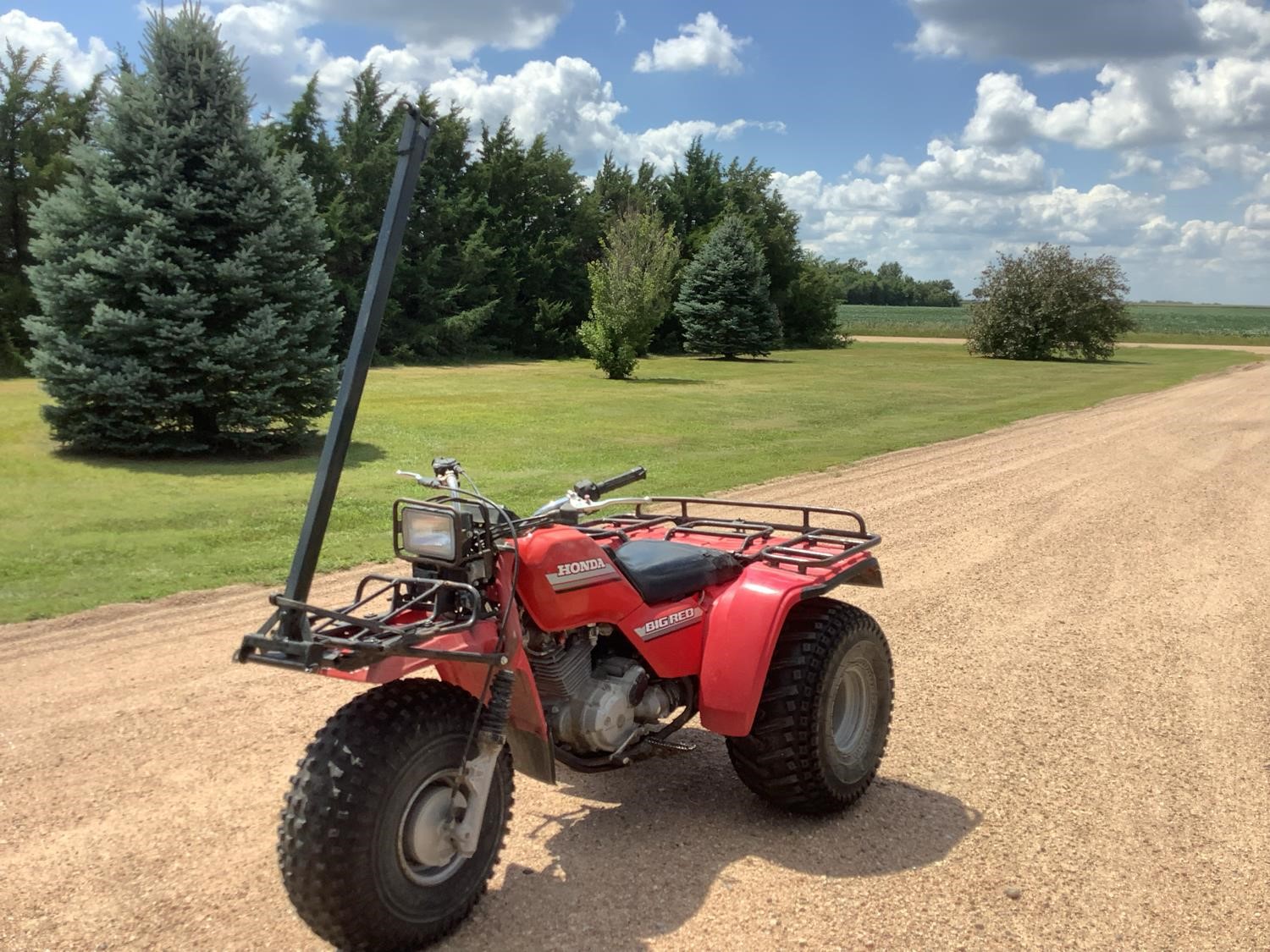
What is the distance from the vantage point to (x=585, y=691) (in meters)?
3.95

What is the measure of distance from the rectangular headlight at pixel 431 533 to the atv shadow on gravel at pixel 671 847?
4.16ft

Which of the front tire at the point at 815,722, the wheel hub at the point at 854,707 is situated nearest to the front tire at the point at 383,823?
the front tire at the point at 815,722

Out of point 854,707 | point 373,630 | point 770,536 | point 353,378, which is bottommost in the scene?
point 854,707

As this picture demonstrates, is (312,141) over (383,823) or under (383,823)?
over

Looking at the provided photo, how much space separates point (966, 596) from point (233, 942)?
6086 millimetres

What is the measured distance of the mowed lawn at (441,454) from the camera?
9.37 meters

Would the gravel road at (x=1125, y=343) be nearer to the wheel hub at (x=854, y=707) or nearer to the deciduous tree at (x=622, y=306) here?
the deciduous tree at (x=622, y=306)

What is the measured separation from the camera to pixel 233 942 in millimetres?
3412

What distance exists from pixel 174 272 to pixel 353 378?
43.1ft

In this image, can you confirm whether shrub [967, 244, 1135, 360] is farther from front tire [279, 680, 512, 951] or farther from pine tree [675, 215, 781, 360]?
front tire [279, 680, 512, 951]

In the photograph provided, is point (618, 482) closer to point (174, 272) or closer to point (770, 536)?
point (770, 536)

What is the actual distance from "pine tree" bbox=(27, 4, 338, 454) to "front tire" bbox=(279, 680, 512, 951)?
42.1ft

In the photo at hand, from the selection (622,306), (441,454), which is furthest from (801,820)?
(622,306)

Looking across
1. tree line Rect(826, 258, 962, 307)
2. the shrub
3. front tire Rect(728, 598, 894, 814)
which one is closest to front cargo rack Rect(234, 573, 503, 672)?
front tire Rect(728, 598, 894, 814)
